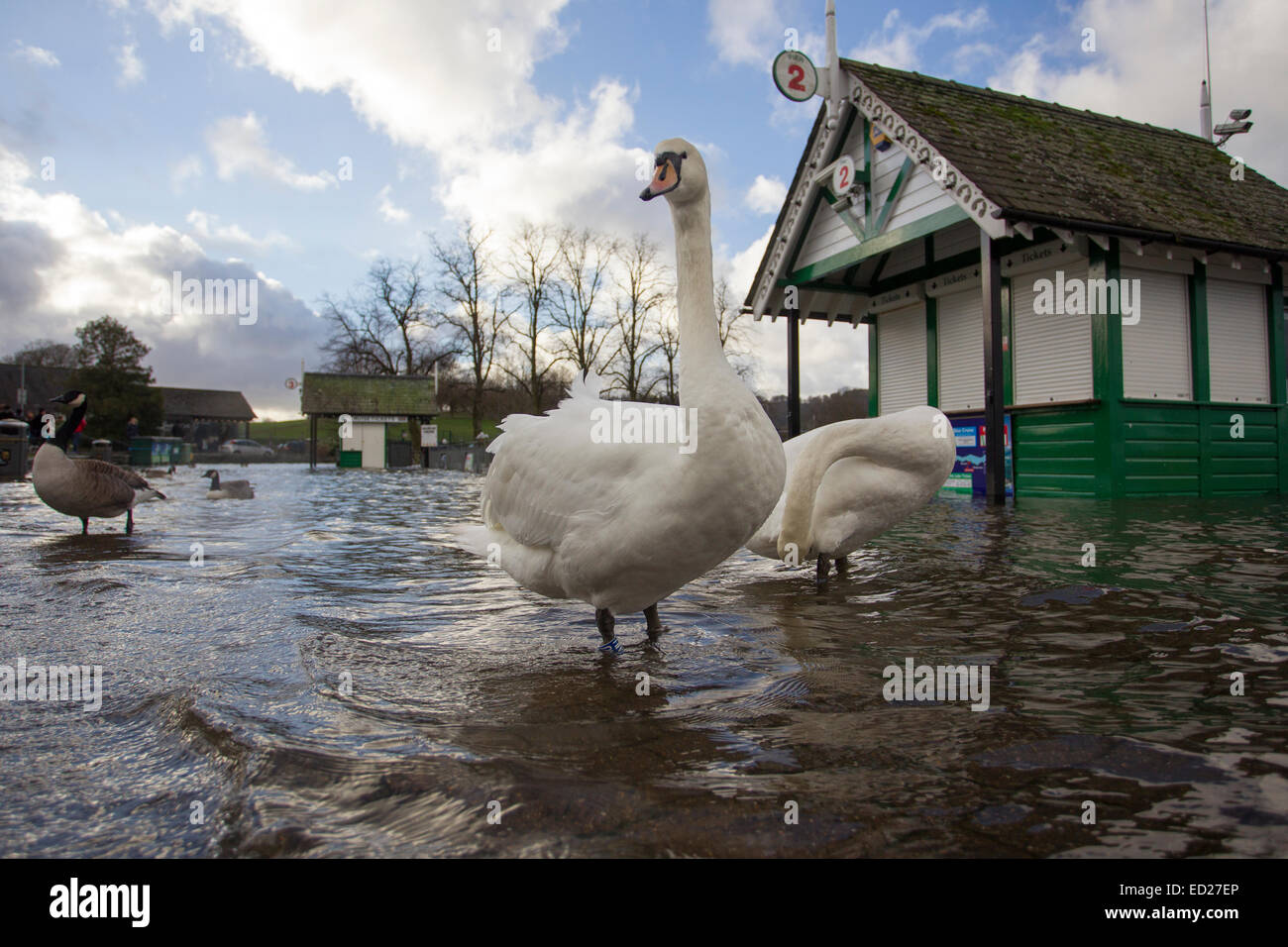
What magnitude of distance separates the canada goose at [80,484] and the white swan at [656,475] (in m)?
7.09

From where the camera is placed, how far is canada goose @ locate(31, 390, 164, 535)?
8.19m

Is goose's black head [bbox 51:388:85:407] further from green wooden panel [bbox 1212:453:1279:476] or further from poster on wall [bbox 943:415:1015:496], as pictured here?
green wooden panel [bbox 1212:453:1279:476]

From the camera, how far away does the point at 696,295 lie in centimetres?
336

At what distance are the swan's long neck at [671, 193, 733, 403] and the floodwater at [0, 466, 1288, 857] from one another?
1.31 m

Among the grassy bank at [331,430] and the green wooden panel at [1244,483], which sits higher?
the grassy bank at [331,430]

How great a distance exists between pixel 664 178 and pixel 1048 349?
11.6m

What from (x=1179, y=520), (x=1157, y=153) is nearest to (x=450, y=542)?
(x=1179, y=520)

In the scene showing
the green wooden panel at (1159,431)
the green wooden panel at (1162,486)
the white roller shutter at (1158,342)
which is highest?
the white roller shutter at (1158,342)

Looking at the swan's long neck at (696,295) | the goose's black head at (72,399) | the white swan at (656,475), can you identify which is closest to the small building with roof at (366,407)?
the goose's black head at (72,399)

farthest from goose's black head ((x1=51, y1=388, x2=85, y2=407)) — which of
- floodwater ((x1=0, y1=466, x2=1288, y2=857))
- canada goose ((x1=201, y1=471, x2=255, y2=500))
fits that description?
floodwater ((x1=0, y1=466, x2=1288, y2=857))

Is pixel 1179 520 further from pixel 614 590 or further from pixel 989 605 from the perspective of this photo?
pixel 614 590

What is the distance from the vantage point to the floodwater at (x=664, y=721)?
176 centimetres

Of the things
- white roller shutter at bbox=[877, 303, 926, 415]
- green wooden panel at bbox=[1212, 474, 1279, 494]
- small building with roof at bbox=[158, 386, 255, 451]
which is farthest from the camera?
small building with roof at bbox=[158, 386, 255, 451]

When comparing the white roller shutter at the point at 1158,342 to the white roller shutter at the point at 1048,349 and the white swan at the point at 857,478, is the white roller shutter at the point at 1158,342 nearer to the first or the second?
the white roller shutter at the point at 1048,349
